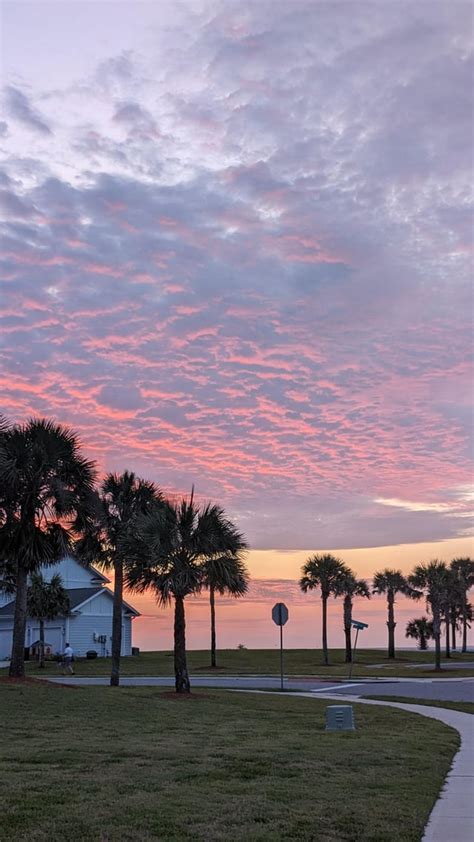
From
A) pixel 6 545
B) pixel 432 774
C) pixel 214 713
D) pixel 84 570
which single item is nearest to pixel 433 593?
pixel 84 570

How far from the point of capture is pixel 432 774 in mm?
12734

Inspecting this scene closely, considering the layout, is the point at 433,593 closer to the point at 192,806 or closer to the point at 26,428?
the point at 26,428

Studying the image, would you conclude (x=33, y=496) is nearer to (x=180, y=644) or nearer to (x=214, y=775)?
(x=180, y=644)

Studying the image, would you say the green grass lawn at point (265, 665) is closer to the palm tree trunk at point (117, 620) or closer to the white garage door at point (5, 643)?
the white garage door at point (5, 643)

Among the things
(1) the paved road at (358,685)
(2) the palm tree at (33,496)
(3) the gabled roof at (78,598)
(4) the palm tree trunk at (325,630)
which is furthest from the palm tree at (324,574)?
(2) the palm tree at (33,496)

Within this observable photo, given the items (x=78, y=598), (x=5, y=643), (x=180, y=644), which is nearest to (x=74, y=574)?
(x=78, y=598)

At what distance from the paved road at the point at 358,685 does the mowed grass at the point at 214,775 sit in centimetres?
1000

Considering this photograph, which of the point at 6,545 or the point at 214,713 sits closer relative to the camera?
the point at 214,713

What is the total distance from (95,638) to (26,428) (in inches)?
1559

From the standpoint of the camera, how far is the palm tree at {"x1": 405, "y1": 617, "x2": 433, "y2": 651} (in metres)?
91.8

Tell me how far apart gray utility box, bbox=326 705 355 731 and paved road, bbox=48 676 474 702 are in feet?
36.0

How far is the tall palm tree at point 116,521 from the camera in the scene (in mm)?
33844

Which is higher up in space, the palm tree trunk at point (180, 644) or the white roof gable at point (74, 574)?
the white roof gable at point (74, 574)

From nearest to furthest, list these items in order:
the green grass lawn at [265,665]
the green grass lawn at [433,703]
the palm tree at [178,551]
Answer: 1. the green grass lawn at [433,703]
2. the palm tree at [178,551]
3. the green grass lawn at [265,665]
